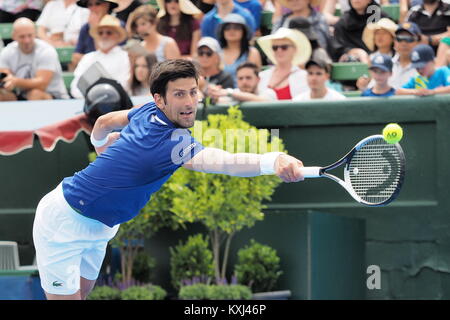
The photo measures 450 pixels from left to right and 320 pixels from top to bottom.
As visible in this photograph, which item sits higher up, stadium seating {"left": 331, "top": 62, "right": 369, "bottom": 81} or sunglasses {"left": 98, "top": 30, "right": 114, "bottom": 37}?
sunglasses {"left": 98, "top": 30, "right": 114, "bottom": 37}

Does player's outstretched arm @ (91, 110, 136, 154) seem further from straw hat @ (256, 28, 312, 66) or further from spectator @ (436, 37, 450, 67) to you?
spectator @ (436, 37, 450, 67)

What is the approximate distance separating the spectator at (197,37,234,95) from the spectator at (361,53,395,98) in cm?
130

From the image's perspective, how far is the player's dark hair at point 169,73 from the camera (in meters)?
5.84

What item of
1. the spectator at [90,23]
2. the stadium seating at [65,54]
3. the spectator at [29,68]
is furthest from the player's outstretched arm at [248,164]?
the stadium seating at [65,54]

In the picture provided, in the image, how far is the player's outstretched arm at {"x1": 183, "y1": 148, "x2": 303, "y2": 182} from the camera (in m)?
5.34

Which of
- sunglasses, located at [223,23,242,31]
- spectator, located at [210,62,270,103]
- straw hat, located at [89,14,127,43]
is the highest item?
straw hat, located at [89,14,127,43]

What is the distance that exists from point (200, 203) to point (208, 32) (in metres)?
2.13

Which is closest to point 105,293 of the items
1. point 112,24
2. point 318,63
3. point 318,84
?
point 318,84

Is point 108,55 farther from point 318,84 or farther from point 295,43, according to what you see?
point 318,84

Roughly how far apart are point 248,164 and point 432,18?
513 centimetres

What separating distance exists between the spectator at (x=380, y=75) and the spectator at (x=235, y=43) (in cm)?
119

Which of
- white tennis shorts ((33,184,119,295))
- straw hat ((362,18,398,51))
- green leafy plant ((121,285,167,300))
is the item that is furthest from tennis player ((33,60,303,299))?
straw hat ((362,18,398,51))

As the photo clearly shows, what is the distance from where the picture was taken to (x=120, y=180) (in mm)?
6043

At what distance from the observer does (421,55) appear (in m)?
9.34
